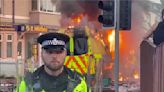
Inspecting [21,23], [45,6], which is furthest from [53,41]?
[45,6]

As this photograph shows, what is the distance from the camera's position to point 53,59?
14.2ft

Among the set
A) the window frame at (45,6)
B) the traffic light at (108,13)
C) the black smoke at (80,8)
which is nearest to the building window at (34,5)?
the window frame at (45,6)

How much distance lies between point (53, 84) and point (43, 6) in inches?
1385

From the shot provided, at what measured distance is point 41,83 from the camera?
4.35 meters

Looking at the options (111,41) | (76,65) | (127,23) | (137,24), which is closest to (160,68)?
(127,23)

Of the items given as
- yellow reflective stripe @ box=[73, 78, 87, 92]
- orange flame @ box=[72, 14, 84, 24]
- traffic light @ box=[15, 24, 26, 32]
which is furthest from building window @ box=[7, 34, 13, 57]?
yellow reflective stripe @ box=[73, 78, 87, 92]

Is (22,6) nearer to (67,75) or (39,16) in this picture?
(39,16)

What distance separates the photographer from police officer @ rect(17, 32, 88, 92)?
432cm

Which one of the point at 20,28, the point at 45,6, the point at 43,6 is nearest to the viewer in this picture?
the point at 20,28

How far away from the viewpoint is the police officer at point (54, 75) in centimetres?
432

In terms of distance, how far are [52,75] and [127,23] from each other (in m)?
6.35

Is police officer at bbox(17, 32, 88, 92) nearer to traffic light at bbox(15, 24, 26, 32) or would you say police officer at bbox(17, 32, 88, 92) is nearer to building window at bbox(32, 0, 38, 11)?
traffic light at bbox(15, 24, 26, 32)

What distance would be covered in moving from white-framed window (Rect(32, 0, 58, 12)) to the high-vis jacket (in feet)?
111

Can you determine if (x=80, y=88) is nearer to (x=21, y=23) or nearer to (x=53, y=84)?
(x=53, y=84)
